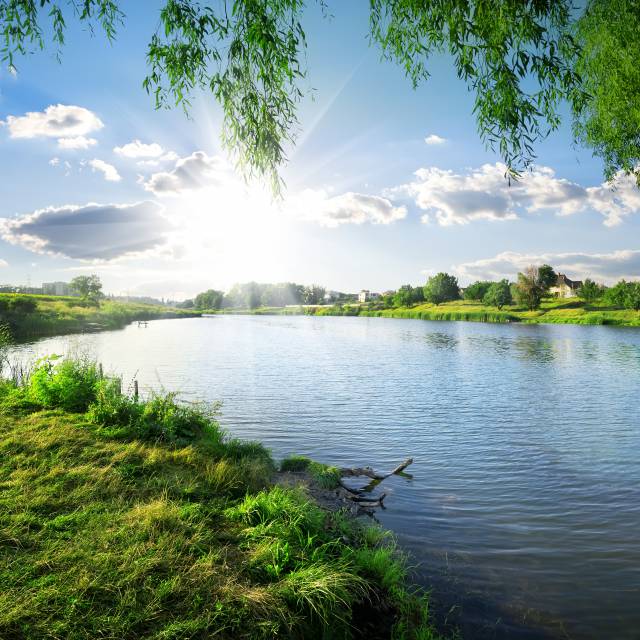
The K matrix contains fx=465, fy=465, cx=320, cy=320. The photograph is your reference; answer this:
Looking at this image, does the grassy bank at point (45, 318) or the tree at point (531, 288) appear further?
the tree at point (531, 288)

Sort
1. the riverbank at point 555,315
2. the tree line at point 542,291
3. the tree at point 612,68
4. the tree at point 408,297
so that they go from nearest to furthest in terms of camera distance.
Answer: the tree at point 612,68 → the riverbank at point 555,315 → the tree line at point 542,291 → the tree at point 408,297

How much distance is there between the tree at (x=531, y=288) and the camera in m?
116

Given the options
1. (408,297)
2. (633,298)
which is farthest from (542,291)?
(408,297)

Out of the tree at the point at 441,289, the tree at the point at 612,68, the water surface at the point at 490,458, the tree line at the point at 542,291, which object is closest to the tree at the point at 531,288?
the tree line at the point at 542,291

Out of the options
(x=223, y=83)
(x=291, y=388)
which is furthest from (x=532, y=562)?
(x=291, y=388)

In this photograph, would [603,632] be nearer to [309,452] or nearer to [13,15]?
[309,452]

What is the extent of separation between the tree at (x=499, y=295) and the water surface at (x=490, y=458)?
3970 inches

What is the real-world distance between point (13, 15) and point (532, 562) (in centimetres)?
1179

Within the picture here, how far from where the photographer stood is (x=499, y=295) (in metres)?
130

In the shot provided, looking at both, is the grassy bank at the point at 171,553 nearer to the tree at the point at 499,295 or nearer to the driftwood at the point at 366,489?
the driftwood at the point at 366,489

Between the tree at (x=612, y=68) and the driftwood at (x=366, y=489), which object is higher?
the tree at (x=612, y=68)

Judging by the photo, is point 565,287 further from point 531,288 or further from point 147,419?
point 147,419

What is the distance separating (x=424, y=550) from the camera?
8.18m

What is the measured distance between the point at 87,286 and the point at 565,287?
6321 inches
